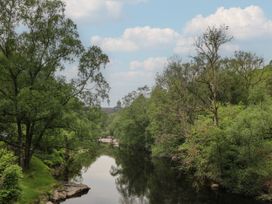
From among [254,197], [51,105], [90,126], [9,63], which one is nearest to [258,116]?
[254,197]

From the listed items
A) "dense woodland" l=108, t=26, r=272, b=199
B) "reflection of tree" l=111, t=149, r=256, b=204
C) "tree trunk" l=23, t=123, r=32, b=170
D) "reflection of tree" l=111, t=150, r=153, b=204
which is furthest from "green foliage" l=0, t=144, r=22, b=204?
"dense woodland" l=108, t=26, r=272, b=199

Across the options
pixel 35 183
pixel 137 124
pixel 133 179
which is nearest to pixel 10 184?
pixel 35 183

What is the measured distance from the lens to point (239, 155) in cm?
4103

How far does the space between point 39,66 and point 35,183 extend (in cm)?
1119

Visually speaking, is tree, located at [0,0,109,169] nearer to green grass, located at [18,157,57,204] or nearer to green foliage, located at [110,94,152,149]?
green grass, located at [18,157,57,204]

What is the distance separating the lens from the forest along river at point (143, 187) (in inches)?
1543

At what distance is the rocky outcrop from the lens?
118 feet

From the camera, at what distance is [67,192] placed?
38969 millimetres

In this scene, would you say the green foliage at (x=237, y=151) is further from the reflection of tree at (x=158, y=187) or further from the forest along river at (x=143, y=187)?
the reflection of tree at (x=158, y=187)

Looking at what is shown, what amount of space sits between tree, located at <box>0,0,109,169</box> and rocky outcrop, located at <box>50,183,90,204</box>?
4.82 meters

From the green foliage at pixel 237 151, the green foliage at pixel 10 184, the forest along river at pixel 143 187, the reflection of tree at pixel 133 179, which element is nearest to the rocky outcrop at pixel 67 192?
the forest along river at pixel 143 187

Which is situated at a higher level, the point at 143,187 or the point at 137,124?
the point at 137,124

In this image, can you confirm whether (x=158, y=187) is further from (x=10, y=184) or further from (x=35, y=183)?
(x=10, y=184)

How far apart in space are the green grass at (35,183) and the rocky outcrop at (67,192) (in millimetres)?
833
